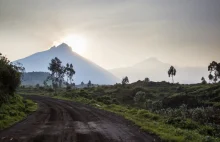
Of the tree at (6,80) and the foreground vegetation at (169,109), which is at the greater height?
the tree at (6,80)

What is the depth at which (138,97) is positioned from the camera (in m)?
101

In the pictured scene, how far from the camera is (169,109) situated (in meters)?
83.2

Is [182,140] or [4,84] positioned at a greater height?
[4,84]

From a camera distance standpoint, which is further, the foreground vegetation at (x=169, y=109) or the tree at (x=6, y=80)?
the tree at (x=6, y=80)

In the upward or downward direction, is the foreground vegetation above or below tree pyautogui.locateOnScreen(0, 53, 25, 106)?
below

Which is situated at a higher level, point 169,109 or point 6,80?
point 6,80

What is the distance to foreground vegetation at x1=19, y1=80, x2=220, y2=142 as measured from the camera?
73.6 feet

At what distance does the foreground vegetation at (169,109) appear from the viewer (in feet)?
73.6

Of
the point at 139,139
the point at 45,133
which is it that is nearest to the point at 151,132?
the point at 139,139

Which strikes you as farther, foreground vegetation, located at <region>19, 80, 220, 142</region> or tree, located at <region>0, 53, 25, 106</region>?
tree, located at <region>0, 53, 25, 106</region>

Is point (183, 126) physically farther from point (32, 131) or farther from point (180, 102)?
point (180, 102)

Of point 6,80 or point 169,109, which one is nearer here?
point 6,80

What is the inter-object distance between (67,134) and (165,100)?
3547 inches

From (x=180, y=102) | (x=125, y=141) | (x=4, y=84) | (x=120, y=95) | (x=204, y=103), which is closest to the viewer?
Answer: (x=125, y=141)
